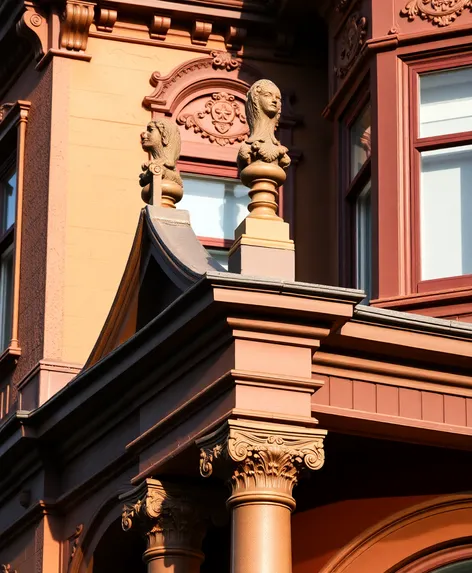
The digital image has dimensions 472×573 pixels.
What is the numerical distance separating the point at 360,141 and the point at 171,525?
572 centimetres

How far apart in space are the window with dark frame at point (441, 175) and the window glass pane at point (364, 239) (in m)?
0.84

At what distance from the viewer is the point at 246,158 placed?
1210 centimetres

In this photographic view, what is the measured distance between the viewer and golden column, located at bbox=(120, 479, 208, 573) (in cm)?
1236

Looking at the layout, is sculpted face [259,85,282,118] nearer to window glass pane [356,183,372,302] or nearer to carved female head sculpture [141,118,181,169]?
carved female head sculpture [141,118,181,169]

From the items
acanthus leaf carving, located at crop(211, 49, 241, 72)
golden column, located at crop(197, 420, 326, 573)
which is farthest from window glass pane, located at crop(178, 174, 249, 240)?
golden column, located at crop(197, 420, 326, 573)

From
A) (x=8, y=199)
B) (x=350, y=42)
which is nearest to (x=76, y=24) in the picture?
(x=8, y=199)

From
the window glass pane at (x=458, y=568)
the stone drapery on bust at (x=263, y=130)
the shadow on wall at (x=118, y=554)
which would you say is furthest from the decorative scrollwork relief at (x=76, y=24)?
the window glass pane at (x=458, y=568)

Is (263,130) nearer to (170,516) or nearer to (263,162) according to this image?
(263,162)

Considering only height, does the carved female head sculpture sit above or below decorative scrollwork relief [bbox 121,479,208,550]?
above

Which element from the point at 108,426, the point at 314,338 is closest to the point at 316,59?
the point at 108,426

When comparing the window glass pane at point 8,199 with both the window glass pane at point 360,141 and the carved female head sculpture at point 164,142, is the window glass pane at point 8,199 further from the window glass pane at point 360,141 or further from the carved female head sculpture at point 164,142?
the carved female head sculpture at point 164,142

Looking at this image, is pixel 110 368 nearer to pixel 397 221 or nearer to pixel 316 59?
pixel 397 221

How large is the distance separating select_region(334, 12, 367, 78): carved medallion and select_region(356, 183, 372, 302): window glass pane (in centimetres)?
134

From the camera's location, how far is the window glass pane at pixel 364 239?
1634 centimetres
